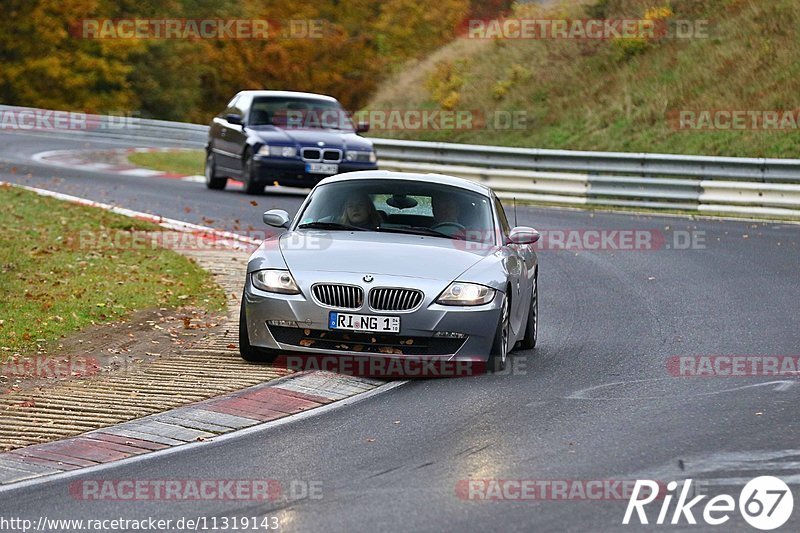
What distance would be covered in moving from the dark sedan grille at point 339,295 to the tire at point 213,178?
55.2 feet

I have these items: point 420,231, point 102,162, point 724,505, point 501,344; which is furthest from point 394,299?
point 102,162

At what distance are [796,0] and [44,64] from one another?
36.9m

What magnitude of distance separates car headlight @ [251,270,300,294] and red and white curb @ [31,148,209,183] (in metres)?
19.1

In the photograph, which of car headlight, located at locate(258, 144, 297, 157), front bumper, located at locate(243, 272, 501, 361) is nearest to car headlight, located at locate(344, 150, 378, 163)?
car headlight, located at locate(258, 144, 297, 157)

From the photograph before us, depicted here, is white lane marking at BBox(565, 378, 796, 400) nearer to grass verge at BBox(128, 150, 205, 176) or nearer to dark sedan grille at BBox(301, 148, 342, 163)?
dark sedan grille at BBox(301, 148, 342, 163)

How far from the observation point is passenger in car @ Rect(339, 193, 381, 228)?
11688 millimetres

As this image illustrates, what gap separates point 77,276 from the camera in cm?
1527

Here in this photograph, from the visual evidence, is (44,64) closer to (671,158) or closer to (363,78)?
(363,78)

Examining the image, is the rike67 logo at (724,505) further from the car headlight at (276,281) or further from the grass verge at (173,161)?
the grass verge at (173,161)

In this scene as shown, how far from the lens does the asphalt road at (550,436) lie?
22.1 ft

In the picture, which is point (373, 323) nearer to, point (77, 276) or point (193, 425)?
point (193, 425)

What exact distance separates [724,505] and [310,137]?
63.3 feet

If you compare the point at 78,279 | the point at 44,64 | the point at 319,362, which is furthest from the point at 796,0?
the point at 44,64

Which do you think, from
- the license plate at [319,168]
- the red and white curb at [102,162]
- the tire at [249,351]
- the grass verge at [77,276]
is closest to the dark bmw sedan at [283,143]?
the license plate at [319,168]
